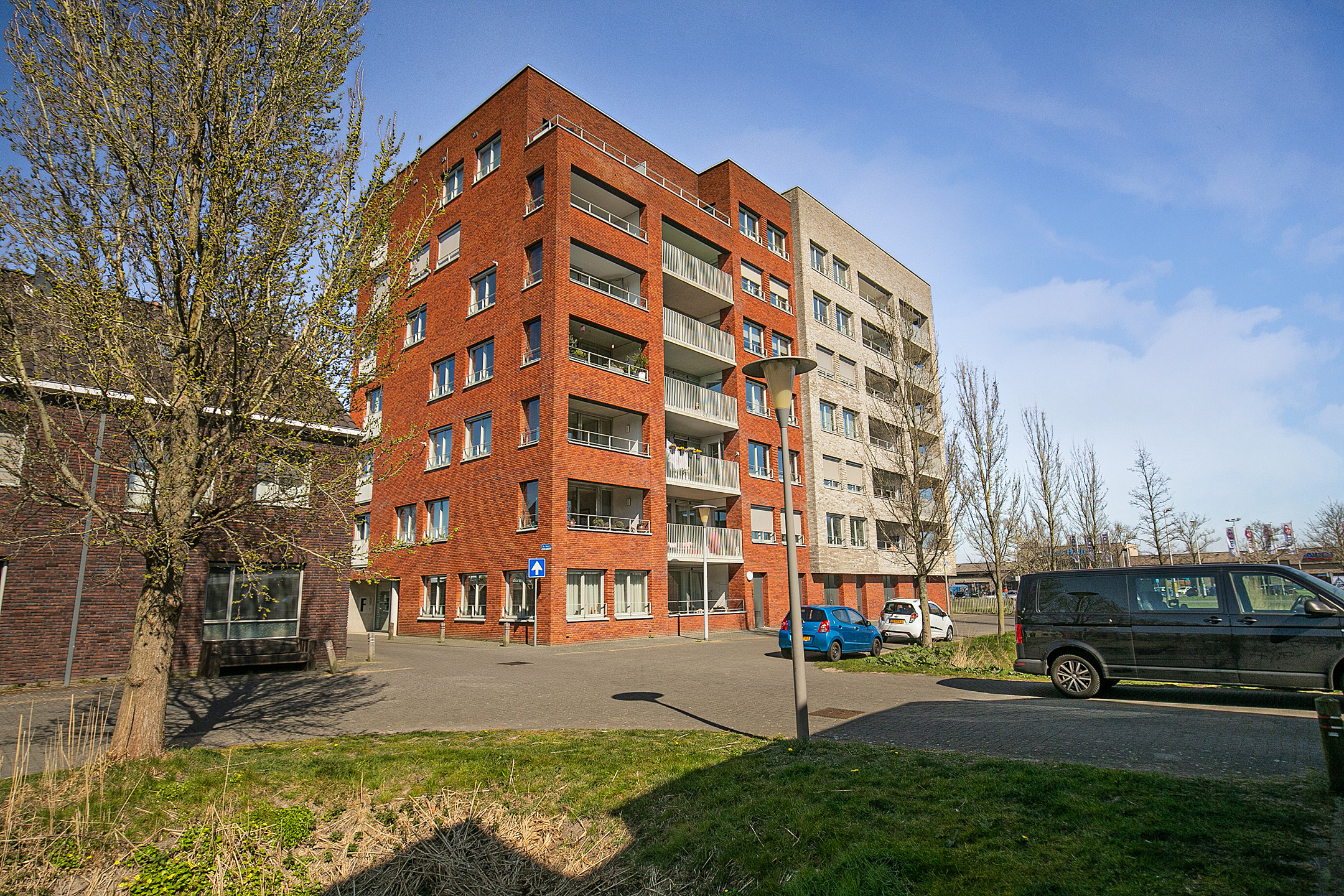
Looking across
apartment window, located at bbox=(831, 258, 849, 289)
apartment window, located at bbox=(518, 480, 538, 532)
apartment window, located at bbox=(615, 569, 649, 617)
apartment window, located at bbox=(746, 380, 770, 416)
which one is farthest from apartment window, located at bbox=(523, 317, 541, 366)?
apartment window, located at bbox=(831, 258, 849, 289)

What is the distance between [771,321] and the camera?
36.9 meters

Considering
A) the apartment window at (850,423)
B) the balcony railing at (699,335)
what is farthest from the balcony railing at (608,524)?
the apartment window at (850,423)

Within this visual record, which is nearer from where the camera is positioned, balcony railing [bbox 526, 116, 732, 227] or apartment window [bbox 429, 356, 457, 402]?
balcony railing [bbox 526, 116, 732, 227]

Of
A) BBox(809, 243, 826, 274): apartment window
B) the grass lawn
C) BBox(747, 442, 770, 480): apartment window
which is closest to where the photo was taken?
the grass lawn

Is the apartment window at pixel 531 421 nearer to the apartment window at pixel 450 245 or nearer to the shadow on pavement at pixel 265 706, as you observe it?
the apartment window at pixel 450 245

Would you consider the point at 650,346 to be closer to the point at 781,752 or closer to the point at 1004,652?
the point at 1004,652

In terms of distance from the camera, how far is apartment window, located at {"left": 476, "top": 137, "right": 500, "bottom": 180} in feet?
100

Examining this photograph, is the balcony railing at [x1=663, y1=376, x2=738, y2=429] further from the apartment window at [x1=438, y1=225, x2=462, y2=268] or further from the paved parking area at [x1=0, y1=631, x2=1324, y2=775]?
the paved parking area at [x1=0, y1=631, x2=1324, y2=775]

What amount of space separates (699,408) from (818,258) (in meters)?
16.1

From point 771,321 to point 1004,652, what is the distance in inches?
896

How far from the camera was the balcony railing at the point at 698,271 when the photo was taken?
31.4m

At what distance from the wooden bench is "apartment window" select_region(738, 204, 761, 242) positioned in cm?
2790

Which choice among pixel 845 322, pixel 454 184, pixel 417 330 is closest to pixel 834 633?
pixel 417 330

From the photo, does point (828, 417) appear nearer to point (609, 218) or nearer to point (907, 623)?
point (907, 623)
